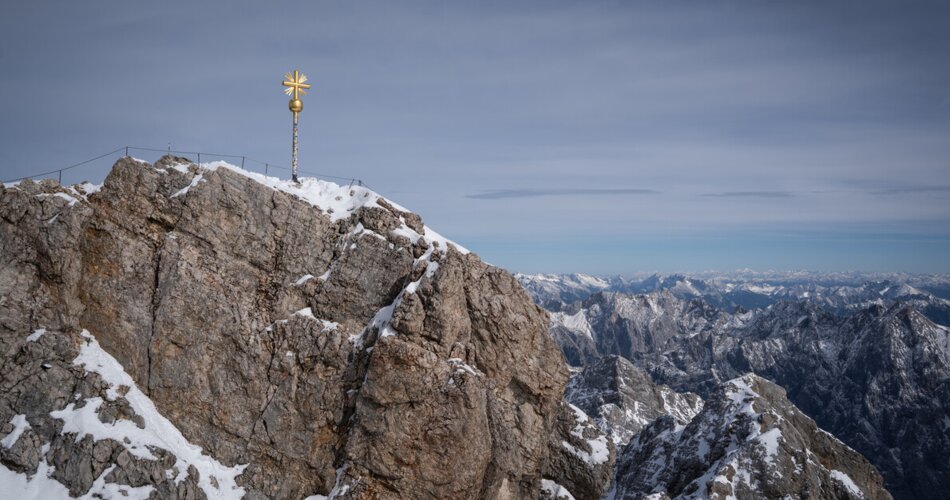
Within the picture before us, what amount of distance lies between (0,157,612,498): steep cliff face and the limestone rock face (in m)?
31.4

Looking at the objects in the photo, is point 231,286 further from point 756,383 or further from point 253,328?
A: point 756,383

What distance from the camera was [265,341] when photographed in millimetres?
54375

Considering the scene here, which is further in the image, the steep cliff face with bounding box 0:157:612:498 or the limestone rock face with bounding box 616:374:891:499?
the limestone rock face with bounding box 616:374:891:499

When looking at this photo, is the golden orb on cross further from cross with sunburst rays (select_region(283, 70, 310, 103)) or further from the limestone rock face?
the limestone rock face

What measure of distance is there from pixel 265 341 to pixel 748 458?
62400 mm

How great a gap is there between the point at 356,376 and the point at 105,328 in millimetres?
22314

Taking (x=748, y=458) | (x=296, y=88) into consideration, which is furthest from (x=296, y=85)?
(x=748, y=458)

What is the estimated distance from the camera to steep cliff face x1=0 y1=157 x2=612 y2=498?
5022 centimetres

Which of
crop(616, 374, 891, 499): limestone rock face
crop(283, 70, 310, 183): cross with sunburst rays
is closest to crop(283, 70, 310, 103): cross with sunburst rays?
crop(283, 70, 310, 183): cross with sunburst rays

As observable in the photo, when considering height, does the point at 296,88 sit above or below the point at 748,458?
above

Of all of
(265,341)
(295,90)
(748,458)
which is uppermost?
(295,90)

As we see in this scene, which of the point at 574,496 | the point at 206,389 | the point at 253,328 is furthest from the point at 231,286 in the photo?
the point at 574,496

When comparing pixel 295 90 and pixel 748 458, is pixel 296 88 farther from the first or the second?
pixel 748 458

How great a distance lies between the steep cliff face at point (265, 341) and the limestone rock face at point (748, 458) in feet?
103
